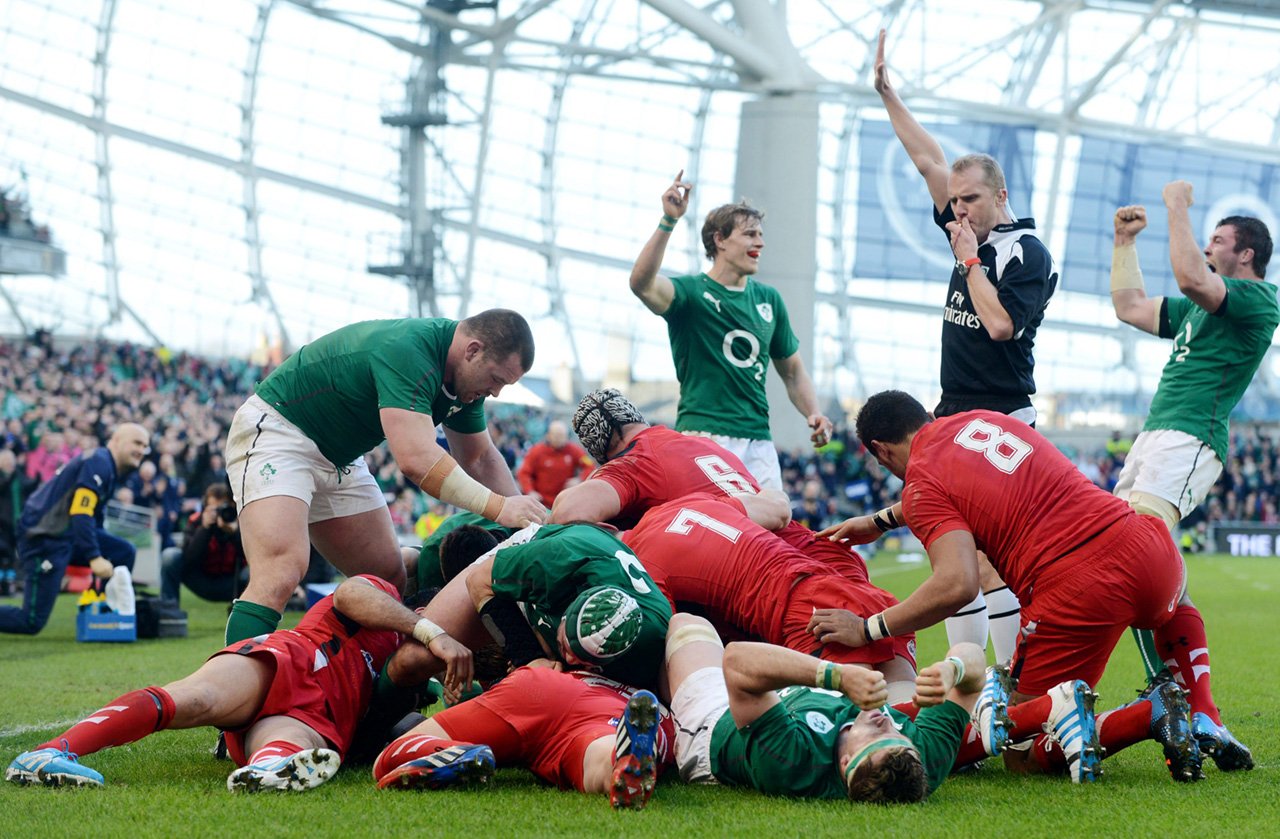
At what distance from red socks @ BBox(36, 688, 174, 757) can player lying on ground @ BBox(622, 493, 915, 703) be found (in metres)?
1.62

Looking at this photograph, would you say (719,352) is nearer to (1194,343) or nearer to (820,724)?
(1194,343)

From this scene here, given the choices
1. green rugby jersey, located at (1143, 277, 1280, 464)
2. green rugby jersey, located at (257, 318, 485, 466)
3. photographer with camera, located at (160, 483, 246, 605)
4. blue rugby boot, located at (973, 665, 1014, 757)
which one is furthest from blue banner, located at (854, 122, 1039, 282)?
blue rugby boot, located at (973, 665, 1014, 757)

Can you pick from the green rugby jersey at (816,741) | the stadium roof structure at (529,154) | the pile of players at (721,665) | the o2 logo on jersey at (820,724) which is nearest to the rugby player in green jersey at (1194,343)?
the pile of players at (721,665)

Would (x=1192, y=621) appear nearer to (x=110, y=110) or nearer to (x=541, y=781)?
(x=541, y=781)

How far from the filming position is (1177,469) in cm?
530

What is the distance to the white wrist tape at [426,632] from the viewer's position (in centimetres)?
434

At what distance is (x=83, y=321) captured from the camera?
95.8 ft

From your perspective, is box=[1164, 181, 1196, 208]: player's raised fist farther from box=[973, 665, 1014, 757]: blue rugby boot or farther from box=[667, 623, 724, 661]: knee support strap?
box=[667, 623, 724, 661]: knee support strap

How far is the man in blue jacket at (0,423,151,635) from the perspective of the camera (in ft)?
30.8

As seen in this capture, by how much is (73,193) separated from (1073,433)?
77.5 feet

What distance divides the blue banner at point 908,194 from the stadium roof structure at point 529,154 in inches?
2.7

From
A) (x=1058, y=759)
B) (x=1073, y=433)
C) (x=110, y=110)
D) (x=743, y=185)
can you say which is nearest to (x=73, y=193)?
(x=110, y=110)

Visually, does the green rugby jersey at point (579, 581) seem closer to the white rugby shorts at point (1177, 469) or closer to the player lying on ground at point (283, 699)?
the player lying on ground at point (283, 699)

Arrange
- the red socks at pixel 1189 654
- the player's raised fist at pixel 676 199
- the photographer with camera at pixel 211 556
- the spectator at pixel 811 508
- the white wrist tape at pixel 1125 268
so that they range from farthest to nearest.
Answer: the spectator at pixel 811 508
the photographer with camera at pixel 211 556
the player's raised fist at pixel 676 199
the white wrist tape at pixel 1125 268
the red socks at pixel 1189 654
